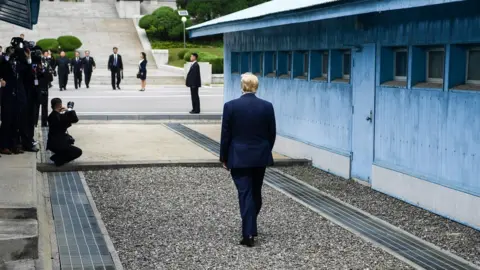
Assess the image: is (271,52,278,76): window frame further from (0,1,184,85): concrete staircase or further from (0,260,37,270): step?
(0,1,184,85): concrete staircase

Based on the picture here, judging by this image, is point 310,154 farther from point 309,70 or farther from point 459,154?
point 459,154

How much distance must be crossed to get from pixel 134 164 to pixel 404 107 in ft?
15.8

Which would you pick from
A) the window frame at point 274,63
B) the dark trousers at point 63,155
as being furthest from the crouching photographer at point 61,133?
the window frame at point 274,63

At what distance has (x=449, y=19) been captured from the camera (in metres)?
9.28

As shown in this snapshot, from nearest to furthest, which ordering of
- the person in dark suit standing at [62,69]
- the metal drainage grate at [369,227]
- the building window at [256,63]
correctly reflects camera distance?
the metal drainage grate at [369,227] < the building window at [256,63] < the person in dark suit standing at [62,69]

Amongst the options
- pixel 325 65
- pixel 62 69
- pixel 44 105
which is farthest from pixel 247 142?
pixel 62 69

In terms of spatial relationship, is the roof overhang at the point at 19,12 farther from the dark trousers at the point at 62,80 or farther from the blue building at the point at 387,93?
the dark trousers at the point at 62,80

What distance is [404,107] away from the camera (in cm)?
1040

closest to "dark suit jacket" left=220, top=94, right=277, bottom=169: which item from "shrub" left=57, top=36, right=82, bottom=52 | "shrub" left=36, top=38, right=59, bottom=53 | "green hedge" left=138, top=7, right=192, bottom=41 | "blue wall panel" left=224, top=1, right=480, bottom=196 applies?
"blue wall panel" left=224, top=1, right=480, bottom=196

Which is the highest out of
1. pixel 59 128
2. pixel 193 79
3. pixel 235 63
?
pixel 235 63

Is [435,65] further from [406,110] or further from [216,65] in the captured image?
[216,65]

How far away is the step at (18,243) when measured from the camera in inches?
265

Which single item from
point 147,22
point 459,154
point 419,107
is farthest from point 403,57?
point 147,22

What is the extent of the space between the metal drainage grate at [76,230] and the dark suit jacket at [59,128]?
88 cm
